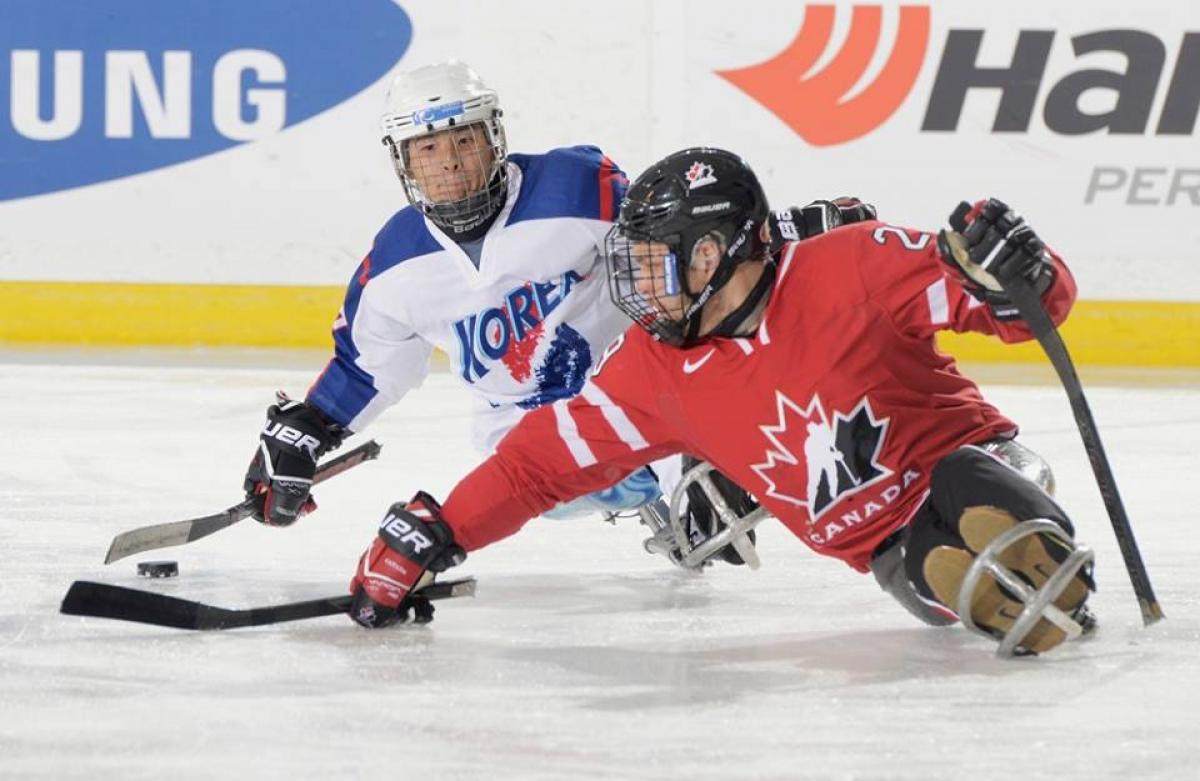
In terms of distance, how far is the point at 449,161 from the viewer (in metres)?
3.32

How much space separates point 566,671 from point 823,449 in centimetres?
45

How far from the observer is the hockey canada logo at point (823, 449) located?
2645 mm

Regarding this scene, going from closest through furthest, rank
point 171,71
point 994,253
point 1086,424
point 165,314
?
point 994,253
point 1086,424
point 171,71
point 165,314

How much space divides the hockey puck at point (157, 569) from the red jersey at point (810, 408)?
29.4 inches

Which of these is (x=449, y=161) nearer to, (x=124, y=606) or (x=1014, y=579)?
(x=124, y=606)

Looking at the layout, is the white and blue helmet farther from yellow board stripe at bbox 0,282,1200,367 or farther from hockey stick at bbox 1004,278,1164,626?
yellow board stripe at bbox 0,282,1200,367

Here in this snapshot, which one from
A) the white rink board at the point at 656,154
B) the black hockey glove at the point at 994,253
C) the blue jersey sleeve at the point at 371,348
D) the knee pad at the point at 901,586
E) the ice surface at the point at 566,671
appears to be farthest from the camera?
the white rink board at the point at 656,154

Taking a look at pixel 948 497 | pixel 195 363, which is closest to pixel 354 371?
pixel 948 497

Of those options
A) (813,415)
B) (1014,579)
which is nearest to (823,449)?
(813,415)

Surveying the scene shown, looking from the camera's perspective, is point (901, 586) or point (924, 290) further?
point (901, 586)

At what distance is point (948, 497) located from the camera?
256cm

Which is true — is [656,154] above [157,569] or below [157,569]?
above

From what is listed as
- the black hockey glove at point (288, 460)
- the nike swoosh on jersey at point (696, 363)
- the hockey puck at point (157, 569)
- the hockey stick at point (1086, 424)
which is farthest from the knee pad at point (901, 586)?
the hockey puck at point (157, 569)

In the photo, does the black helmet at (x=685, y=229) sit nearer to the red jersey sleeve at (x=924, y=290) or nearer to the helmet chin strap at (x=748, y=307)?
the helmet chin strap at (x=748, y=307)
